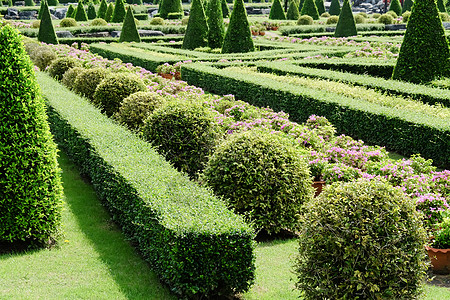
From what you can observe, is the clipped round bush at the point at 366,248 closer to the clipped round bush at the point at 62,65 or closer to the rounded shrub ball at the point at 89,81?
the rounded shrub ball at the point at 89,81

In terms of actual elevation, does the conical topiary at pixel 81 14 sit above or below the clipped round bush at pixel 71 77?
above

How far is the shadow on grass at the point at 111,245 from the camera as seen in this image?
5.83m

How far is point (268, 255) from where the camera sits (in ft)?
21.9

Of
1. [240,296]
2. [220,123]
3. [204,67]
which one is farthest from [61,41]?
[240,296]

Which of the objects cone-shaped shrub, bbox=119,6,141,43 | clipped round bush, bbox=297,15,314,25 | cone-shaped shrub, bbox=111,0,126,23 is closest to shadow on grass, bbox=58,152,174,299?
cone-shaped shrub, bbox=119,6,141,43

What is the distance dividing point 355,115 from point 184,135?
172 inches

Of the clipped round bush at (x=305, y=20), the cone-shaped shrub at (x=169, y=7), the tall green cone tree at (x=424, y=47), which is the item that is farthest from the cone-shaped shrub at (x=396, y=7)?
the tall green cone tree at (x=424, y=47)

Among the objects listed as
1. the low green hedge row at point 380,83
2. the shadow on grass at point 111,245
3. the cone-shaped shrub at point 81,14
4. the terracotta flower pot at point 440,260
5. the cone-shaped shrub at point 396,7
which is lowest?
the shadow on grass at point 111,245

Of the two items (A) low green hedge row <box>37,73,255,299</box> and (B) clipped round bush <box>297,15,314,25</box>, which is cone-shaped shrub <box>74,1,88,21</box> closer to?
(B) clipped round bush <box>297,15,314,25</box>

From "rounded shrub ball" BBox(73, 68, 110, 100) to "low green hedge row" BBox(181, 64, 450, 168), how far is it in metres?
3.76

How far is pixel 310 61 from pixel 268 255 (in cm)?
1325

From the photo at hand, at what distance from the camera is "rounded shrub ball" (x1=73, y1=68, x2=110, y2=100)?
14.0 m

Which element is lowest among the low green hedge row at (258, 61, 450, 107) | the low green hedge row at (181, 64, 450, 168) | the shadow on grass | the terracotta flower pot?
the shadow on grass

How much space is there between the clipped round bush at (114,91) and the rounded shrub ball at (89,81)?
1336mm
